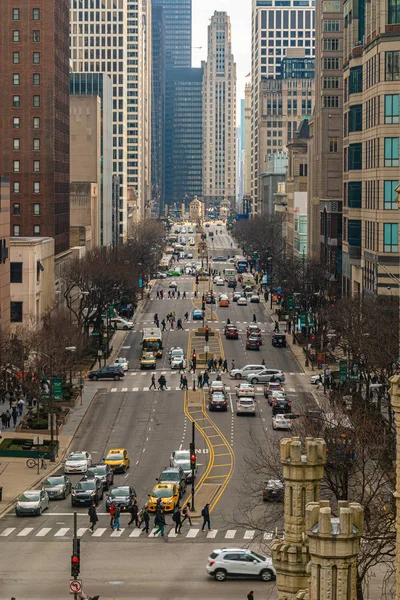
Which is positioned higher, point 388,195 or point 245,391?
point 388,195

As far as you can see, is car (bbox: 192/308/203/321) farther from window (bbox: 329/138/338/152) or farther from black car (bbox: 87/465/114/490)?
black car (bbox: 87/465/114/490)

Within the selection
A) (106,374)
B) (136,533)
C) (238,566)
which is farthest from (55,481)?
(106,374)

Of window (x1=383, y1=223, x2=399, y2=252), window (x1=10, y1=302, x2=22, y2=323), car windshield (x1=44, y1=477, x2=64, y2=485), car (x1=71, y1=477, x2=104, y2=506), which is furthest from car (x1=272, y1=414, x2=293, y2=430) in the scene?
window (x1=10, y1=302, x2=22, y2=323)

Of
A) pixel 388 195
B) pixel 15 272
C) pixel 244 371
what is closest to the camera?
pixel 244 371

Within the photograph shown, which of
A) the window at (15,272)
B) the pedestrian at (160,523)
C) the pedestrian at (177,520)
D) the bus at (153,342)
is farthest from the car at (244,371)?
the pedestrian at (160,523)

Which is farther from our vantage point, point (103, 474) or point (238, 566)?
point (103, 474)

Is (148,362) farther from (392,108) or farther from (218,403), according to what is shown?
(392,108)

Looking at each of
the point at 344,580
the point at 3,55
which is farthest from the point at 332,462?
the point at 3,55
